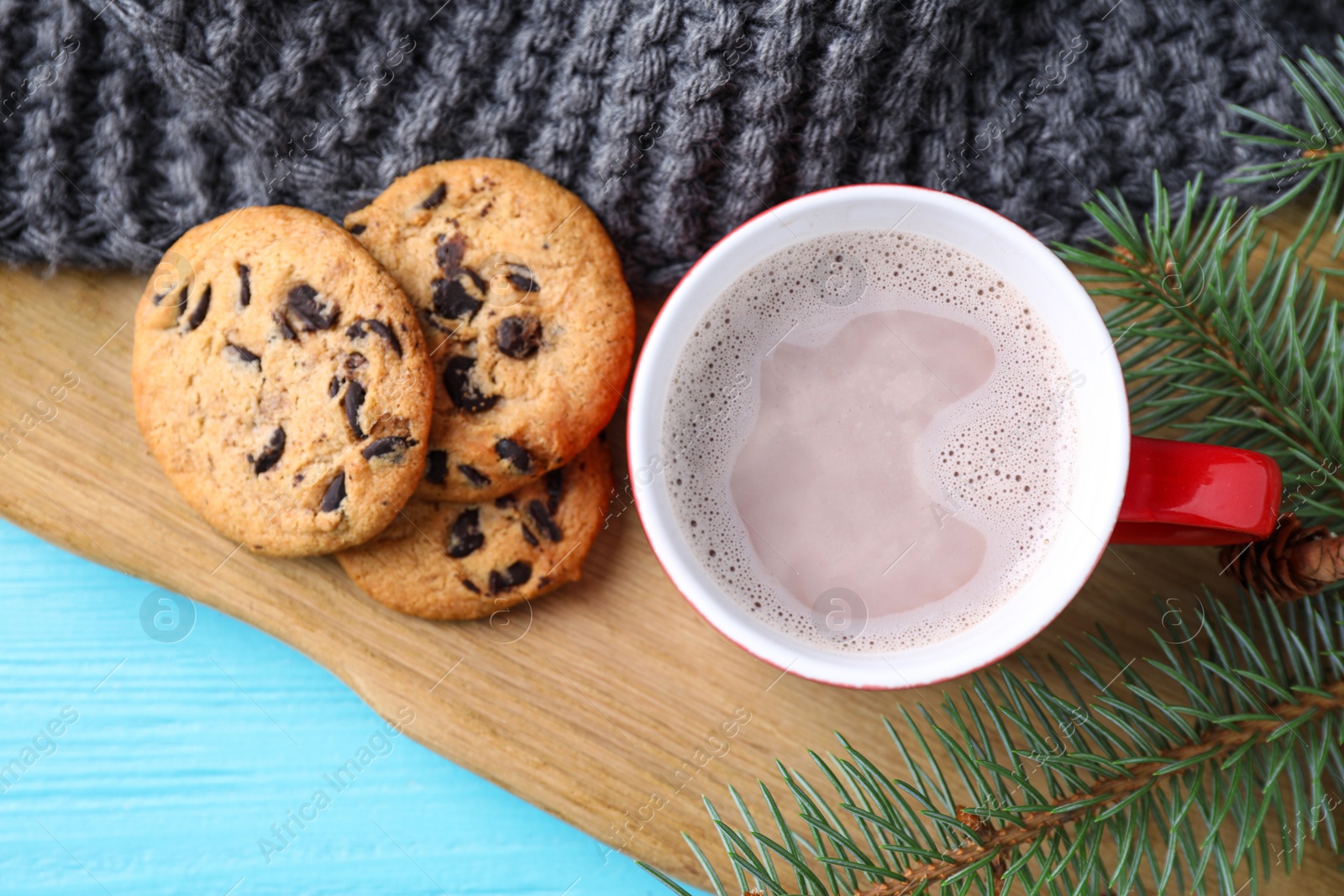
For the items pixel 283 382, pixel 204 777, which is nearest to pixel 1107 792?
pixel 283 382

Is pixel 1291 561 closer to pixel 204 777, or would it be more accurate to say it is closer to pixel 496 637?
pixel 496 637

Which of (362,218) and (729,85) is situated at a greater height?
(729,85)

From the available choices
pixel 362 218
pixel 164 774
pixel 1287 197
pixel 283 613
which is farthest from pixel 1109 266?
pixel 164 774

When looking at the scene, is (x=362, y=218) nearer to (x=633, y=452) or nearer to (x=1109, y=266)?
(x=633, y=452)

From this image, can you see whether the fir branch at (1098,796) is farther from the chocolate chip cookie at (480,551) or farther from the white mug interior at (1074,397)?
the chocolate chip cookie at (480,551)

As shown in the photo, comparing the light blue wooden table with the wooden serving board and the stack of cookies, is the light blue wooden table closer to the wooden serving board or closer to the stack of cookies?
the wooden serving board

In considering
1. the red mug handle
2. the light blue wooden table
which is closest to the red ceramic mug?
the red mug handle
